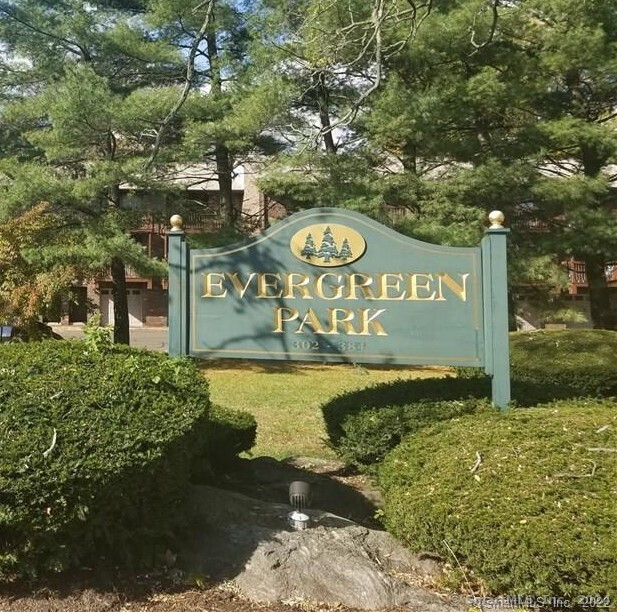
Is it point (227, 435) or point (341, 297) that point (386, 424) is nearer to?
point (341, 297)

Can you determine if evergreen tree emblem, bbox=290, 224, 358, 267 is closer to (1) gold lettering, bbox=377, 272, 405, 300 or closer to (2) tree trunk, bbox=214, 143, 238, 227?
(1) gold lettering, bbox=377, 272, 405, 300

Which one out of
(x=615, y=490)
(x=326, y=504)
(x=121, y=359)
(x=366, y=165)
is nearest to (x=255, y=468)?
(x=326, y=504)

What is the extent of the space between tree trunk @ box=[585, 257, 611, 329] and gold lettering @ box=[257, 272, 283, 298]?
13.3m

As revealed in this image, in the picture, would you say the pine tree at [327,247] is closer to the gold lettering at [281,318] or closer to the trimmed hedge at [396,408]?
the gold lettering at [281,318]

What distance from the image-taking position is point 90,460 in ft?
8.25

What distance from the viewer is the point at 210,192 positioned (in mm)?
20250

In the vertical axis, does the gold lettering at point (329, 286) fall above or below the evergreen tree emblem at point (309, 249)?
below

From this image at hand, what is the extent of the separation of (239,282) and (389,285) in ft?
3.40

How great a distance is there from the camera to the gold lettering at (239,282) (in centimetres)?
428

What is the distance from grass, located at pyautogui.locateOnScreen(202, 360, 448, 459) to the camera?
258 inches

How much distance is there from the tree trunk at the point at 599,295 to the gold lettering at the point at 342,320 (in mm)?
13136

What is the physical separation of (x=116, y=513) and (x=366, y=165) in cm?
1203

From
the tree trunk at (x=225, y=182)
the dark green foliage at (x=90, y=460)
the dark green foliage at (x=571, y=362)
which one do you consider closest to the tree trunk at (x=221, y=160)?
the tree trunk at (x=225, y=182)

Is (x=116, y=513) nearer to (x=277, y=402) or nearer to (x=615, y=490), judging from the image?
(x=615, y=490)
